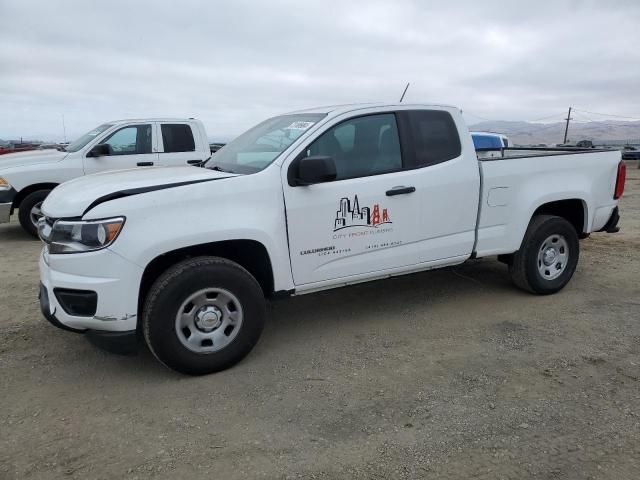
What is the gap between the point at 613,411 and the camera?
304 cm

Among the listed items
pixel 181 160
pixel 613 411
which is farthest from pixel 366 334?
pixel 181 160

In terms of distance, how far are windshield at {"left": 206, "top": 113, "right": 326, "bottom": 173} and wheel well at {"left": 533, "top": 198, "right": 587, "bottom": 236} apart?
2509 millimetres

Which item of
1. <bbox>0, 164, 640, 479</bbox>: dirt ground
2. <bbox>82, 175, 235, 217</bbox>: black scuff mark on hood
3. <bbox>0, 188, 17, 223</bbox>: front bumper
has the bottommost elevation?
<bbox>0, 164, 640, 479</bbox>: dirt ground

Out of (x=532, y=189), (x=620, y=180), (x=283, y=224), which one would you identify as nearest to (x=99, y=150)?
(x=283, y=224)

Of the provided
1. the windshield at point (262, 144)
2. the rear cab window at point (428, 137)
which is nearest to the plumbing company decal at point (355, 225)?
the rear cab window at point (428, 137)

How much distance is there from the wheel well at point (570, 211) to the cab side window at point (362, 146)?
1799 mm

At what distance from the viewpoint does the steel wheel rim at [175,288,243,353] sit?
11.2 ft

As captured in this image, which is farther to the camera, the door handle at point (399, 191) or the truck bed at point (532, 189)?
the truck bed at point (532, 189)

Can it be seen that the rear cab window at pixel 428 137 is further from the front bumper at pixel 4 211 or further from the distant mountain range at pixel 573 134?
the distant mountain range at pixel 573 134

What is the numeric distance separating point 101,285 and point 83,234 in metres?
0.33

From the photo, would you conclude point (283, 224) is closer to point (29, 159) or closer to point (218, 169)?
point (218, 169)

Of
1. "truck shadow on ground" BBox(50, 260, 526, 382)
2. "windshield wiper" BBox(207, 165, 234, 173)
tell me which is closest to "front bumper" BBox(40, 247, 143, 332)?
"truck shadow on ground" BBox(50, 260, 526, 382)

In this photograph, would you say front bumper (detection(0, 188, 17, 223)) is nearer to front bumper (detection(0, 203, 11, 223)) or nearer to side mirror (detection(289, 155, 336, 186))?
front bumper (detection(0, 203, 11, 223))

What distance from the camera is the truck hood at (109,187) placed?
326 centimetres
